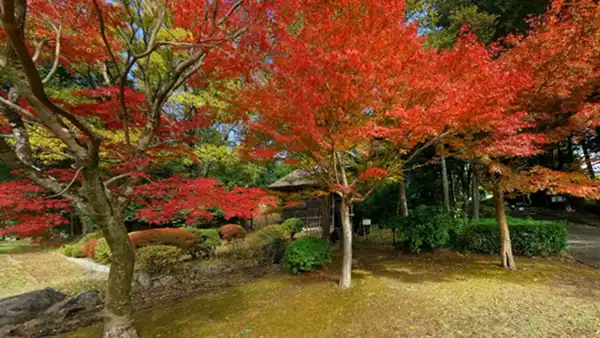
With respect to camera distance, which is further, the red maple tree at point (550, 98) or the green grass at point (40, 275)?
the green grass at point (40, 275)

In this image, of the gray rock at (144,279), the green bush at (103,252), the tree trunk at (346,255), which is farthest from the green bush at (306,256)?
the green bush at (103,252)

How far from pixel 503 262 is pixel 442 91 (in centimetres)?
463

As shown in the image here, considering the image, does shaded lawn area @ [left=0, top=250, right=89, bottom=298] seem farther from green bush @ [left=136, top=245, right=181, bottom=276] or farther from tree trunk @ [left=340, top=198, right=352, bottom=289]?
tree trunk @ [left=340, top=198, right=352, bottom=289]

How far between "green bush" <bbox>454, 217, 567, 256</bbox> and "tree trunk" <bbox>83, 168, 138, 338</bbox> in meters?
9.12

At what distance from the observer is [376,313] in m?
4.07

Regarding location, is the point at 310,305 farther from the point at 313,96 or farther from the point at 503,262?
the point at 503,262

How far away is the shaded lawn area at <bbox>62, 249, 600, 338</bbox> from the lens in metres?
3.56

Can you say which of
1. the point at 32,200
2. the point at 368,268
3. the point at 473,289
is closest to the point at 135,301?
the point at 32,200

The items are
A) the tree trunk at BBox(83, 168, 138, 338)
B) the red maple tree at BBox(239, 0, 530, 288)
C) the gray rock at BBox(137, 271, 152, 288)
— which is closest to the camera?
the tree trunk at BBox(83, 168, 138, 338)

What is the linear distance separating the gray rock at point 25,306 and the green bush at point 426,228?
30.0 feet

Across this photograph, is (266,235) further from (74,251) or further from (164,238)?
(74,251)

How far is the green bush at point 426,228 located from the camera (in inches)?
313

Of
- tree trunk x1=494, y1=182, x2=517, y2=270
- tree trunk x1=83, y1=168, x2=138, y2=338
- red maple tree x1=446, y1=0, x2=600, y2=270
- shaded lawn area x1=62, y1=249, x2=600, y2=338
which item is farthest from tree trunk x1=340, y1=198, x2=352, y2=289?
tree trunk x1=494, y1=182, x2=517, y2=270

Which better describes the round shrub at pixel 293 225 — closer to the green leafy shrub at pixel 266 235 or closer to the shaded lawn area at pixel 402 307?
the green leafy shrub at pixel 266 235
